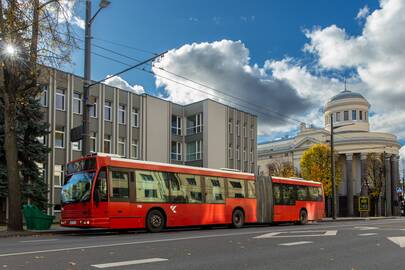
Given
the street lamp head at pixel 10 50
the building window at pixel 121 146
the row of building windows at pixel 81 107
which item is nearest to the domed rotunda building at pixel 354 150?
the row of building windows at pixel 81 107

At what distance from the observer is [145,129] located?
45688 millimetres

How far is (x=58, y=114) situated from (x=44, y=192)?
990 centimetres

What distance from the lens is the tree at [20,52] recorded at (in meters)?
18.2

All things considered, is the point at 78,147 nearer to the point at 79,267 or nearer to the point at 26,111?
the point at 26,111

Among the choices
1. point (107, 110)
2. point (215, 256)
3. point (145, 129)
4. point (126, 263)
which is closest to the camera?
point (126, 263)

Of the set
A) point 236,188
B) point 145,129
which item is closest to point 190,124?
point 145,129

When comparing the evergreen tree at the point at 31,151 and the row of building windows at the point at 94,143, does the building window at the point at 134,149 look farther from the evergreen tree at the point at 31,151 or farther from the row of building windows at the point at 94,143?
the evergreen tree at the point at 31,151

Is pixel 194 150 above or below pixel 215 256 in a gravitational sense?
above

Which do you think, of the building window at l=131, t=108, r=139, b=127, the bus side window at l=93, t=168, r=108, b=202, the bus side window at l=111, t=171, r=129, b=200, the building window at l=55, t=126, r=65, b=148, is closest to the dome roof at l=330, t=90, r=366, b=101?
the building window at l=131, t=108, r=139, b=127

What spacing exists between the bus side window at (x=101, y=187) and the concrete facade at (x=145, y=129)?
55.5 ft

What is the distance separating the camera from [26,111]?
29.3 m

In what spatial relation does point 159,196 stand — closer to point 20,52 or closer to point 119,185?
point 119,185

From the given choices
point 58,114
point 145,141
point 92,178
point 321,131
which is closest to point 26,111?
point 58,114

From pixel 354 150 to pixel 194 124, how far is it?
131 feet
